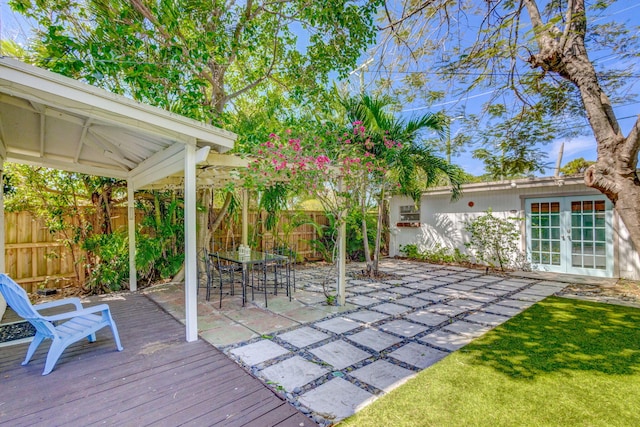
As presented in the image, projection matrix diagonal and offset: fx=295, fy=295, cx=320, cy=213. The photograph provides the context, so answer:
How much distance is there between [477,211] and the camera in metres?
9.12

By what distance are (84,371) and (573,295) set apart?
761 cm

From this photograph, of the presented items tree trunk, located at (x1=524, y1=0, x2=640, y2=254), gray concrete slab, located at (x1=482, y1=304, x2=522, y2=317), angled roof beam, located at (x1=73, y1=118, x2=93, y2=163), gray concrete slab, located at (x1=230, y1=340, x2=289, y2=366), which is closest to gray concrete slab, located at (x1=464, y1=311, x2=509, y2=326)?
gray concrete slab, located at (x1=482, y1=304, x2=522, y2=317)

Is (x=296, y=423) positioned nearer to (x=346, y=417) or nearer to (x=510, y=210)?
(x=346, y=417)

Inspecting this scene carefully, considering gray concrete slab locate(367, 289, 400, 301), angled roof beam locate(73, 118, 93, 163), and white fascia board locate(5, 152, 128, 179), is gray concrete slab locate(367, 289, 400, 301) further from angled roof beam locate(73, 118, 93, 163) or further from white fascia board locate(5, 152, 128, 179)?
white fascia board locate(5, 152, 128, 179)

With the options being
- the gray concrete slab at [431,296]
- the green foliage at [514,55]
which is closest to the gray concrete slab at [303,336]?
the gray concrete slab at [431,296]

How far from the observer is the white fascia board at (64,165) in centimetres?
482

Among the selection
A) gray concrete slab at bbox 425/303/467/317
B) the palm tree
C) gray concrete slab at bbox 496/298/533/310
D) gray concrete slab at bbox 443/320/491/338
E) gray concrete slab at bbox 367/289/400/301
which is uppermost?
the palm tree

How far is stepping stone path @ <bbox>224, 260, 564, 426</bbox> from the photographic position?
2.51 metres

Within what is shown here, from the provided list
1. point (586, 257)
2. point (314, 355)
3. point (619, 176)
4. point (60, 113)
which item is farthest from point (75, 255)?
point (586, 257)

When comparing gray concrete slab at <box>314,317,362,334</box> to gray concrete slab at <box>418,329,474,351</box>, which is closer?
gray concrete slab at <box>418,329,474,351</box>

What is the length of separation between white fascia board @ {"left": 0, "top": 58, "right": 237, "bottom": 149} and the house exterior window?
8.56m

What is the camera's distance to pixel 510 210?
8500 mm

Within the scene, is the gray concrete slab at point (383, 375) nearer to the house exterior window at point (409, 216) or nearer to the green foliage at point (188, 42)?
the green foliage at point (188, 42)

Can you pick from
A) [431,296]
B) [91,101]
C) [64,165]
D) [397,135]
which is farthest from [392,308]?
[64,165]
